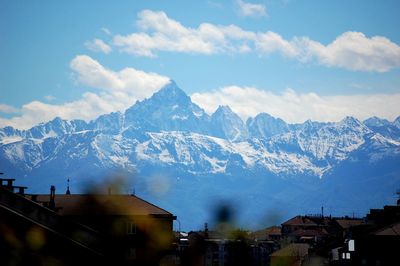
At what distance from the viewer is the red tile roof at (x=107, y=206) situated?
187 ft

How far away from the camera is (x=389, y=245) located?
2403 inches

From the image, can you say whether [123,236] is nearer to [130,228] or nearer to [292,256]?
[130,228]

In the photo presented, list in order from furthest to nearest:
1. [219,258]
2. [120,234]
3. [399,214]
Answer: [219,258], [399,214], [120,234]

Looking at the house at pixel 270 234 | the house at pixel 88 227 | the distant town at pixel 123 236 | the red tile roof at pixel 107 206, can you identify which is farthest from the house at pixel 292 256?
the house at pixel 270 234

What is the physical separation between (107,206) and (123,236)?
4196 millimetres

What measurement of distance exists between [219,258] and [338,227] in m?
37.4

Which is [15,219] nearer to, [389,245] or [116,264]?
[116,264]

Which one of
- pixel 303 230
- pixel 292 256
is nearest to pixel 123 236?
pixel 292 256

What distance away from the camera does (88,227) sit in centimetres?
2270

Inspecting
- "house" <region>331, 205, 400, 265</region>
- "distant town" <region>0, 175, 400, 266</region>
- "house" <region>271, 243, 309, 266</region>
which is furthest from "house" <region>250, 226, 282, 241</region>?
"house" <region>331, 205, 400, 265</region>

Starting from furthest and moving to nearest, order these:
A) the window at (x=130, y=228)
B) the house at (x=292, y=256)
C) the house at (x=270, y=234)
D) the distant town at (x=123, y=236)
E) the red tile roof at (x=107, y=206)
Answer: the house at (x=270, y=234)
the house at (x=292, y=256)
the window at (x=130, y=228)
the red tile roof at (x=107, y=206)
the distant town at (x=123, y=236)

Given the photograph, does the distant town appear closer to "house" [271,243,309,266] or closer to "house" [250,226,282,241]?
"house" [271,243,309,266]

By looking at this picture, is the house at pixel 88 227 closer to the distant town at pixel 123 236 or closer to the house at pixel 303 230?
the distant town at pixel 123 236

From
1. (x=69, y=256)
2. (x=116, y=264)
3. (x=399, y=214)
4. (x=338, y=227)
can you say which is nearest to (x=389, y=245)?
(x=399, y=214)
